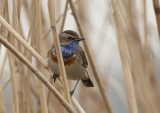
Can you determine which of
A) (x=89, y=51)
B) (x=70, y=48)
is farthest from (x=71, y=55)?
(x=89, y=51)

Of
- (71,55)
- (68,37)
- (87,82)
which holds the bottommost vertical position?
(87,82)

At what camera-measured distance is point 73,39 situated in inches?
102

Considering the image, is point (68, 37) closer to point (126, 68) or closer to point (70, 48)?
point (70, 48)

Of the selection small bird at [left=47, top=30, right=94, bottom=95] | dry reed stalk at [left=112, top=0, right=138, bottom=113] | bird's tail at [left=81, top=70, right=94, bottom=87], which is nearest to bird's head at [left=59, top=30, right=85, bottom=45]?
small bird at [left=47, top=30, right=94, bottom=95]

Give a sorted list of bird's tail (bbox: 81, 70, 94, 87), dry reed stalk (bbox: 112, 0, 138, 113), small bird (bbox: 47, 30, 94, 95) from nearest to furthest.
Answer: dry reed stalk (bbox: 112, 0, 138, 113) → small bird (bbox: 47, 30, 94, 95) → bird's tail (bbox: 81, 70, 94, 87)

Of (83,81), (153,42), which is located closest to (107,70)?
(83,81)

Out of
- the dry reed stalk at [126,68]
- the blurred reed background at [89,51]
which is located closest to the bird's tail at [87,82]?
the blurred reed background at [89,51]

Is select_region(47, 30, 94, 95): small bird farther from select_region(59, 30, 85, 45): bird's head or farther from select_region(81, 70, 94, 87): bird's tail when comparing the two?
select_region(81, 70, 94, 87): bird's tail

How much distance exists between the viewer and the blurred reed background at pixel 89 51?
72.2 inches

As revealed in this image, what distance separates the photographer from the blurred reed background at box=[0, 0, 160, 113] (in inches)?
72.2

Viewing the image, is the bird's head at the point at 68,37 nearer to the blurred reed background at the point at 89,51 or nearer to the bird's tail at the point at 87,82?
the blurred reed background at the point at 89,51

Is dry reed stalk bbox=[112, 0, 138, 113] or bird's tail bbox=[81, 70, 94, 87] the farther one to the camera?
bird's tail bbox=[81, 70, 94, 87]

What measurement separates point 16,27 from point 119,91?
67.2 inches

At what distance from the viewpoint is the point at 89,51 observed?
5.98 ft
